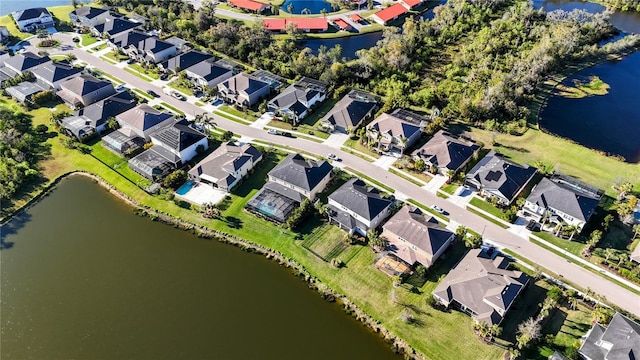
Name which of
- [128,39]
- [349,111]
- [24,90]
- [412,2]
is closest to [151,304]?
[349,111]

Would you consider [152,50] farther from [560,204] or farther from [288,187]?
[560,204]

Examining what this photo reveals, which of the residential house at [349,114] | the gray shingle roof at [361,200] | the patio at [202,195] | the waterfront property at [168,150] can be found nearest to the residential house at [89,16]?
the waterfront property at [168,150]

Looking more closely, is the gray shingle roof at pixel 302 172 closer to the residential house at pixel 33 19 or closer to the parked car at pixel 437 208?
the parked car at pixel 437 208

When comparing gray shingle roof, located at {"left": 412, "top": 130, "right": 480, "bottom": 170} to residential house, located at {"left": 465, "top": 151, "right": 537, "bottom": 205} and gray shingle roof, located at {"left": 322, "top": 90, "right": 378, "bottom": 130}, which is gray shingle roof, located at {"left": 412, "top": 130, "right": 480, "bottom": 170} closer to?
residential house, located at {"left": 465, "top": 151, "right": 537, "bottom": 205}

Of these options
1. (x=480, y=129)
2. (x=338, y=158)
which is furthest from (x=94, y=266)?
(x=480, y=129)

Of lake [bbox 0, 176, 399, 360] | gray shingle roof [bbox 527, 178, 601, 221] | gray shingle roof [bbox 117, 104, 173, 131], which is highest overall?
gray shingle roof [bbox 527, 178, 601, 221]

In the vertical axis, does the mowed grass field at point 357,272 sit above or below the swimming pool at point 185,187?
above

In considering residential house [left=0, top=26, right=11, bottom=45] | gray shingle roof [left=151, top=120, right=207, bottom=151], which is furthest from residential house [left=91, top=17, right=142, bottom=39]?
gray shingle roof [left=151, top=120, right=207, bottom=151]
